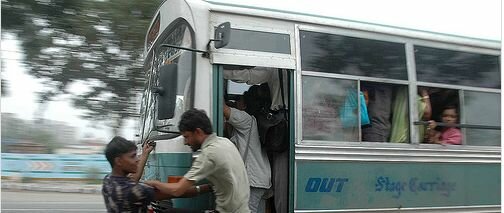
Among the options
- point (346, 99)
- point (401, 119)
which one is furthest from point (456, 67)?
point (346, 99)

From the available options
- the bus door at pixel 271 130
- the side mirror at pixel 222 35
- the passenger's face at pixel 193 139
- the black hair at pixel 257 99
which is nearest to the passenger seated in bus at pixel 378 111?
the bus door at pixel 271 130

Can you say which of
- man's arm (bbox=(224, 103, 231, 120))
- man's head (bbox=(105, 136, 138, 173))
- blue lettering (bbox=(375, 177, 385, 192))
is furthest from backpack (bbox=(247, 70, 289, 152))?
man's head (bbox=(105, 136, 138, 173))

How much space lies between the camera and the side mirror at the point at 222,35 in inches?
165

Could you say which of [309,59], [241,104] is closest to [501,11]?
[309,59]

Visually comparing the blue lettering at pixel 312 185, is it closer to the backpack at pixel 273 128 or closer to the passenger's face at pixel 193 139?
the backpack at pixel 273 128

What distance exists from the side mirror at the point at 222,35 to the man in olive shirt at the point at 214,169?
75cm

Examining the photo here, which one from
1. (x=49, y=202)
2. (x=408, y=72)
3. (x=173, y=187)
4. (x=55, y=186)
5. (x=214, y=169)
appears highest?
(x=408, y=72)

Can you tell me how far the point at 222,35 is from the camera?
4.25 m

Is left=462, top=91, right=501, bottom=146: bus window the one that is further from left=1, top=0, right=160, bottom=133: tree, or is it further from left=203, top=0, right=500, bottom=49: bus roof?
left=1, top=0, right=160, bottom=133: tree

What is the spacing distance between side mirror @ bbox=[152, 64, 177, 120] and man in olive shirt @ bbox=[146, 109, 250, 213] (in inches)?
17.5

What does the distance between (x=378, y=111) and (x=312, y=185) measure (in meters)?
1.12

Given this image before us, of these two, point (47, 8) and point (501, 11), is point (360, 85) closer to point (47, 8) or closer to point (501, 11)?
point (501, 11)

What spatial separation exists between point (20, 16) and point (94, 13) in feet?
4.23

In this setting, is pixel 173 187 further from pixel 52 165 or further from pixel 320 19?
pixel 52 165
